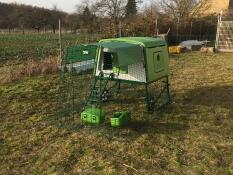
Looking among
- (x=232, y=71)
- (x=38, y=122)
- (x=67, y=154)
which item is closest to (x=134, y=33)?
(x=232, y=71)

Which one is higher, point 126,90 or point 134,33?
point 134,33

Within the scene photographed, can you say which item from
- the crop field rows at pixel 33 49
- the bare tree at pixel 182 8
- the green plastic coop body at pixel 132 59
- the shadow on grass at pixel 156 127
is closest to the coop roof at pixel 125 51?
the green plastic coop body at pixel 132 59

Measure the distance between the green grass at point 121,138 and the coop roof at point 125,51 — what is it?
1.21m

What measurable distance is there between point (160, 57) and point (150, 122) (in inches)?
65.4

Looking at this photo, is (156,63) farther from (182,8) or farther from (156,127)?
(182,8)

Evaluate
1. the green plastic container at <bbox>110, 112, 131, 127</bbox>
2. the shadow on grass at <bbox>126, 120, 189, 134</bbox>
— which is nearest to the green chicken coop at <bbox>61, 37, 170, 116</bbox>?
the green plastic container at <bbox>110, 112, 131, 127</bbox>

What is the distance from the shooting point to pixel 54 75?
1030 cm

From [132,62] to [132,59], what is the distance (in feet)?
0.31

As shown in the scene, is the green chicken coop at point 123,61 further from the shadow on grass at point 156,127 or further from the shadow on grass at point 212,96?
the shadow on grass at point 212,96

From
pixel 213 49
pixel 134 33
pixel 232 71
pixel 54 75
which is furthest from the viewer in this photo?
pixel 134 33

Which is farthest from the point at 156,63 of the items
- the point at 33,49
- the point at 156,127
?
the point at 33,49

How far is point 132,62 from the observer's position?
6.08 metres

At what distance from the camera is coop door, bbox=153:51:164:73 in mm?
6766

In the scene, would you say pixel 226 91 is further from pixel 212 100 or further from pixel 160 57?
pixel 160 57
